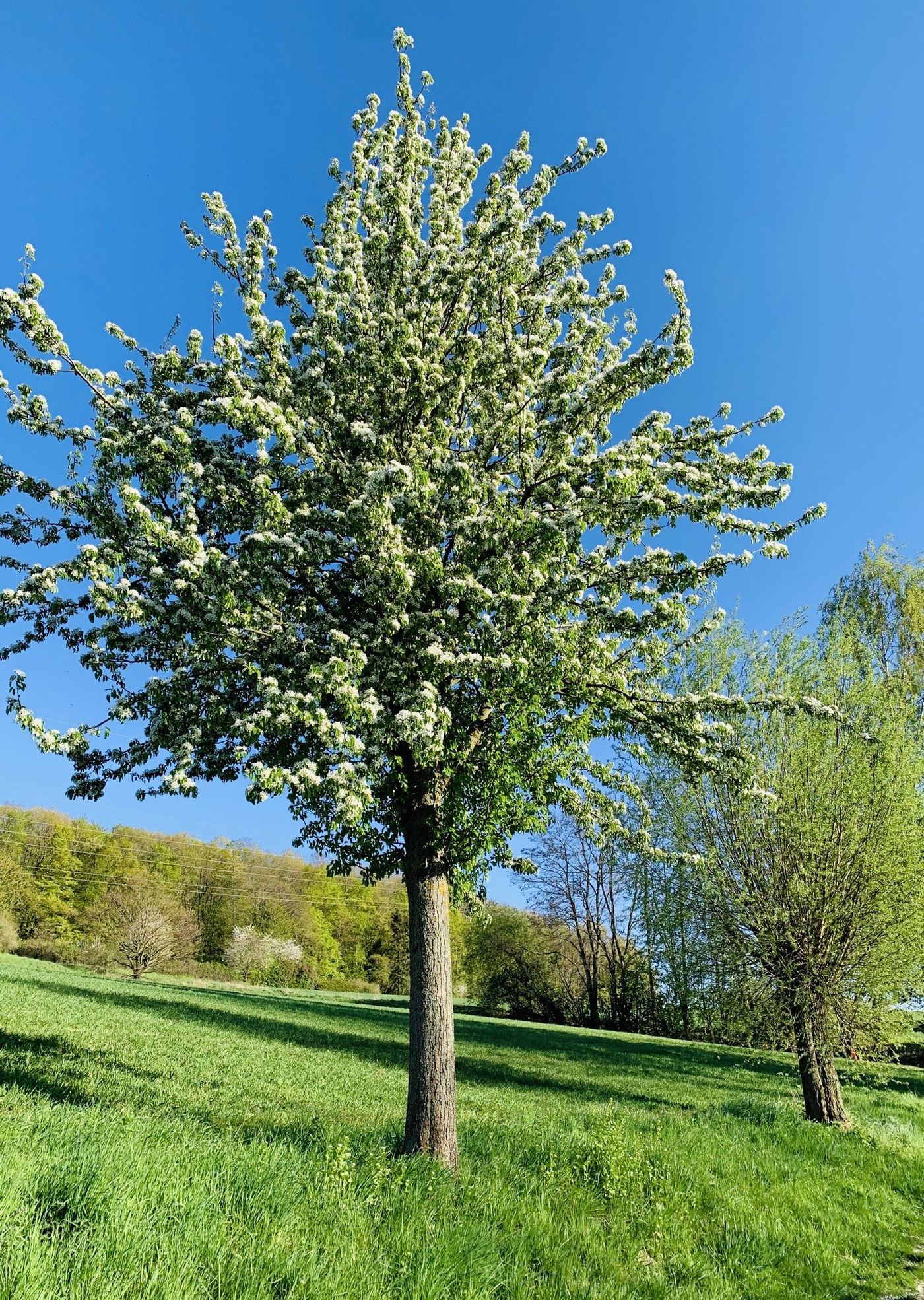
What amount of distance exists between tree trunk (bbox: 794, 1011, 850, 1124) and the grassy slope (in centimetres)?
82

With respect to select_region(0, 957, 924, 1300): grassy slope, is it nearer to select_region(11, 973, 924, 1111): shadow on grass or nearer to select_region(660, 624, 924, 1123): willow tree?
select_region(660, 624, 924, 1123): willow tree

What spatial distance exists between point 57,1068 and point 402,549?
1182 centimetres

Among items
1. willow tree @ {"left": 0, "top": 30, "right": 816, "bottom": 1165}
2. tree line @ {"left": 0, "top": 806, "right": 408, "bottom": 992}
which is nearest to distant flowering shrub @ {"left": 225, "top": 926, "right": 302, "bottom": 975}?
tree line @ {"left": 0, "top": 806, "right": 408, "bottom": 992}

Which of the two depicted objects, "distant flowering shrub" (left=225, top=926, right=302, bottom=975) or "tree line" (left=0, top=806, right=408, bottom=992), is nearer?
"tree line" (left=0, top=806, right=408, bottom=992)

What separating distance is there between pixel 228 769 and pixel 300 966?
80141 mm

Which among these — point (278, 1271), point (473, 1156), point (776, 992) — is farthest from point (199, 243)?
point (776, 992)

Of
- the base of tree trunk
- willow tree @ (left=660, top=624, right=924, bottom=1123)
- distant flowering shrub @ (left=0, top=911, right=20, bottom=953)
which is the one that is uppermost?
willow tree @ (left=660, top=624, right=924, bottom=1123)

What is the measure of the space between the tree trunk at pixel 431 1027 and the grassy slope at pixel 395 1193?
454 mm

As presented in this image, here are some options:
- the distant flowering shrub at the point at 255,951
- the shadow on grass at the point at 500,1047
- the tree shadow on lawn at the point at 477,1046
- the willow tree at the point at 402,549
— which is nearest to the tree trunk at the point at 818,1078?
the shadow on grass at the point at 500,1047

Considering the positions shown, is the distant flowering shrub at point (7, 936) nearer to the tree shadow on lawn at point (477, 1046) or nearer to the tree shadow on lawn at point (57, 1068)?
the tree shadow on lawn at point (477, 1046)

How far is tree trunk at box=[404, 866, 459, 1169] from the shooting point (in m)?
7.78

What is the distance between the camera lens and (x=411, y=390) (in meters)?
8.41

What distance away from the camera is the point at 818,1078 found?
14.9 metres

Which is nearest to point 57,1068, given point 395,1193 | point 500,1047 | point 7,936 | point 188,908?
point 395,1193
